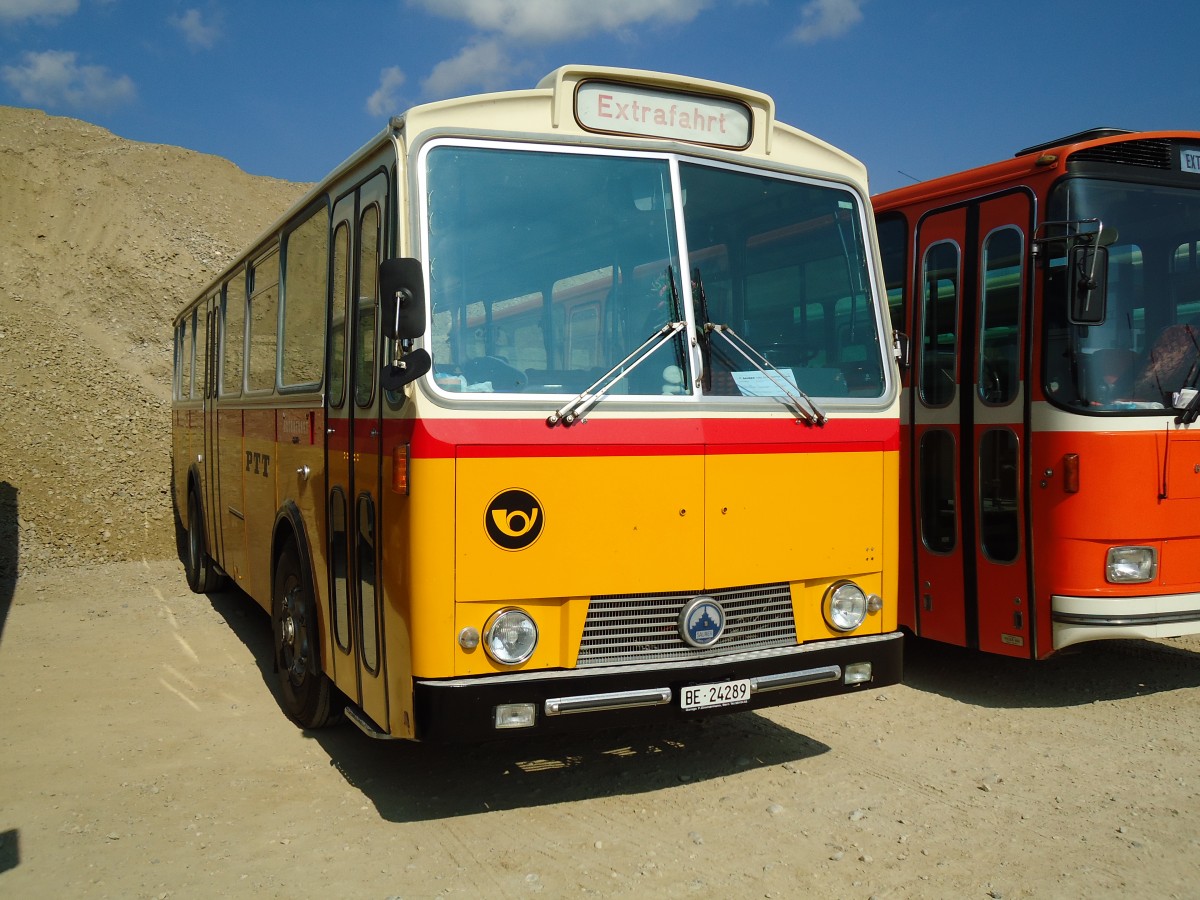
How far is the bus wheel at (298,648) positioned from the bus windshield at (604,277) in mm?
2047

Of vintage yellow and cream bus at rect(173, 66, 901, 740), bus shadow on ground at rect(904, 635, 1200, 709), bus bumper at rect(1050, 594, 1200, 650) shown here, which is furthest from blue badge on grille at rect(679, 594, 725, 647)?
bus shadow on ground at rect(904, 635, 1200, 709)

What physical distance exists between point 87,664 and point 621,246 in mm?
5671

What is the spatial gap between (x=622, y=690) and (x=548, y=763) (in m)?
1.30

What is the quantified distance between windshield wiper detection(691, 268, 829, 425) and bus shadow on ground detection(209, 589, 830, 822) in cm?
186

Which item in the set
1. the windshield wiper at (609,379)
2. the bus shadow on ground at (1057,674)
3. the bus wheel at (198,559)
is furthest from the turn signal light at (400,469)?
the bus wheel at (198,559)

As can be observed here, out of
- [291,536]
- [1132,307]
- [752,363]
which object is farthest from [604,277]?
[1132,307]

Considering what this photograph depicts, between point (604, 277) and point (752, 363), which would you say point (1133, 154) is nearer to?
point (752, 363)

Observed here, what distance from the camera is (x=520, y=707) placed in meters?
4.36

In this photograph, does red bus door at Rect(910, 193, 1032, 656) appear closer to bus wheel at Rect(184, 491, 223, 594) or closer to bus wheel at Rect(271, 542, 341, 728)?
bus wheel at Rect(271, 542, 341, 728)

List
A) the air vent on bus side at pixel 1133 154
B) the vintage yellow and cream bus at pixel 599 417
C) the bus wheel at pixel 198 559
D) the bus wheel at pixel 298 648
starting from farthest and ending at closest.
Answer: the bus wheel at pixel 198 559 < the air vent on bus side at pixel 1133 154 < the bus wheel at pixel 298 648 < the vintage yellow and cream bus at pixel 599 417

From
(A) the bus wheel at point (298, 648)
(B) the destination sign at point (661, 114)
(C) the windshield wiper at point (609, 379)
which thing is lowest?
(A) the bus wheel at point (298, 648)

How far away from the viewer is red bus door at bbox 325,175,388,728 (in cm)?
478

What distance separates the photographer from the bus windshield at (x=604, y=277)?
4496 mm

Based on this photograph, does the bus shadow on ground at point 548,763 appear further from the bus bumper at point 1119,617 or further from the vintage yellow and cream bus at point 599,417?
the bus bumper at point 1119,617
